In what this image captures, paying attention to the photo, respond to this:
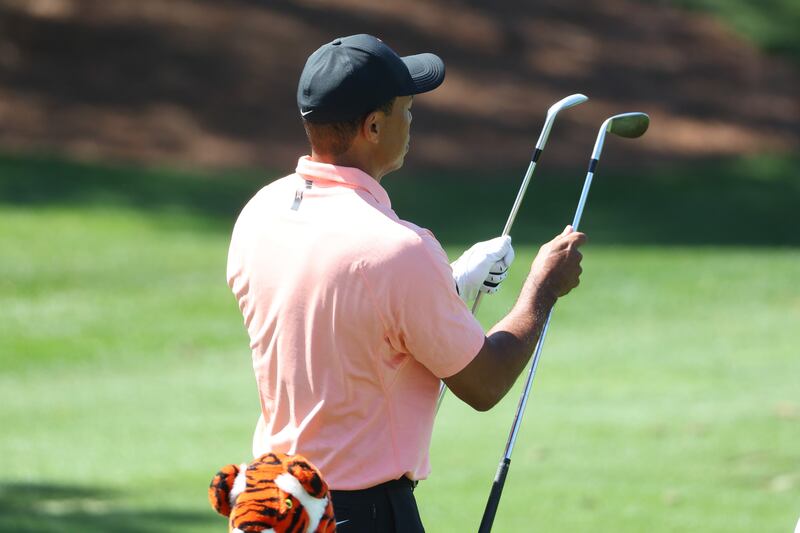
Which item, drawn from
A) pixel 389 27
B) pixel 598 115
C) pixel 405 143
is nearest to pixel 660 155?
pixel 598 115

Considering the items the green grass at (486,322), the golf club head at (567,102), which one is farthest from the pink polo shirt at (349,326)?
the green grass at (486,322)

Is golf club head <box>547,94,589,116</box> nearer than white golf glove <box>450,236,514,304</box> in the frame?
No

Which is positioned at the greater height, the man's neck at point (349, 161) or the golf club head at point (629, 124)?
the golf club head at point (629, 124)

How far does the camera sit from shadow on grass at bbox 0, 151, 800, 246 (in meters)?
17.6

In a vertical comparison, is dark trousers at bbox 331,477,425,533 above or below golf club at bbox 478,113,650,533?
below

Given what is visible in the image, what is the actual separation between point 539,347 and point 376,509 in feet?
2.16

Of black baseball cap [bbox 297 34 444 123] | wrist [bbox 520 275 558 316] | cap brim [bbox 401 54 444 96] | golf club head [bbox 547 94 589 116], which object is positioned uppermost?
golf club head [bbox 547 94 589 116]

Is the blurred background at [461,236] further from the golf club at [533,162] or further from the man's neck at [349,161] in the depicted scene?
the man's neck at [349,161]

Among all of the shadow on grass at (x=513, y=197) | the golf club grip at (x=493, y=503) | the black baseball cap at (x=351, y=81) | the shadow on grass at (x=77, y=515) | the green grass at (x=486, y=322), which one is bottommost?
the golf club grip at (x=493, y=503)

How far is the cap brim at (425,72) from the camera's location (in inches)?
128

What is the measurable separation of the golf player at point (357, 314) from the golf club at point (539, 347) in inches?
8.1

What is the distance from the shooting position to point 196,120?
21.6 meters

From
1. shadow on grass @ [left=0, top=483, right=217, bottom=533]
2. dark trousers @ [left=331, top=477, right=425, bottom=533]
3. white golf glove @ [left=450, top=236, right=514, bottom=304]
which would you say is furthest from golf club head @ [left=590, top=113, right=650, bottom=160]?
shadow on grass @ [left=0, top=483, right=217, bottom=533]

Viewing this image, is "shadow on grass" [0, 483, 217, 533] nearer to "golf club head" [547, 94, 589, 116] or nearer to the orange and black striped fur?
"golf club head" [547, 94, 589, 116]
